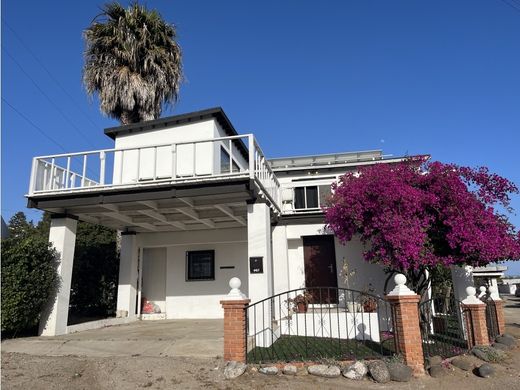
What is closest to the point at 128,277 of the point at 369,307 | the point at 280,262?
the point at 280,262

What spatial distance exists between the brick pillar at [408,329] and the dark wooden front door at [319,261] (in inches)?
213

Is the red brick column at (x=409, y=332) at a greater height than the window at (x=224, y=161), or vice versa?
the window at (x=224, y=161)

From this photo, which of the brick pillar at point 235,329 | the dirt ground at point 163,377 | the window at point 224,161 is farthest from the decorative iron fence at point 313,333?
the window at point 224,161

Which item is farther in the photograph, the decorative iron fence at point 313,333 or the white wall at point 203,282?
the white wall at point 203,282

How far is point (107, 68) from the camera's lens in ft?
50.6

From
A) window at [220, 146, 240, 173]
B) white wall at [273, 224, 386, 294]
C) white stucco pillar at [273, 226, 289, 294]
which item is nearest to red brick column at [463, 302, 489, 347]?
white wall at [273, 224, 386, 294]

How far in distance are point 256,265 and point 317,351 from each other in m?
2.16

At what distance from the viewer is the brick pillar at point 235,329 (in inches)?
275

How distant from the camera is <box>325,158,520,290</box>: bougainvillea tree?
902cm

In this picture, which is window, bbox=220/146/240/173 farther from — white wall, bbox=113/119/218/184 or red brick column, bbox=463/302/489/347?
red brick column, bbox=463/302/489/347

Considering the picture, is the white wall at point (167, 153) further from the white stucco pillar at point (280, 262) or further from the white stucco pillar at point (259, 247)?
the white stucco pillar at point (259, 247)

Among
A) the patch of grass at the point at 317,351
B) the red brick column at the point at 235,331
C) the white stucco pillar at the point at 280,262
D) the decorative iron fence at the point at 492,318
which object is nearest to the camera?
the red brick column at the point at 235,331

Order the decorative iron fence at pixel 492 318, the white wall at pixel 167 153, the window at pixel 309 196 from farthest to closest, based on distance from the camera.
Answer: the window at pixel 309 196 → the white wall at pixel 167 153 → the decorative iron fence at pixel 492 318

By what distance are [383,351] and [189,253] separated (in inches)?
306
